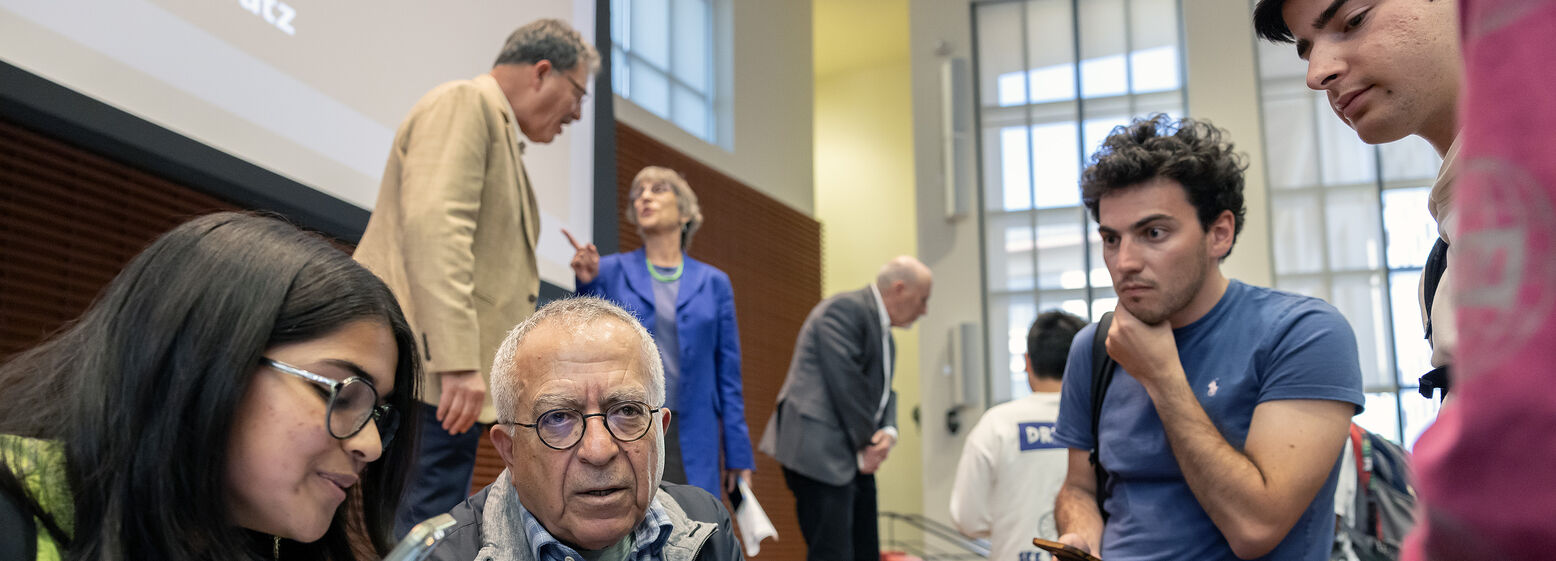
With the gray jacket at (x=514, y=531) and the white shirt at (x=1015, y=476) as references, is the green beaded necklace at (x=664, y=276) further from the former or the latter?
the gray jacket at (x=514, y=531)

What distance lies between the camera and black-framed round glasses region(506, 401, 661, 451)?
1716 millimetres

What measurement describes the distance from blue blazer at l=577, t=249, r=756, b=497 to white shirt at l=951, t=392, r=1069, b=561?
822 millimetres

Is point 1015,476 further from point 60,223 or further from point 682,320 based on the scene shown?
point 60,223

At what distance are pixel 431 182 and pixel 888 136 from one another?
9457 millimetres

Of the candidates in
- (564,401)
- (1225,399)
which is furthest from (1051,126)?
(564,401)

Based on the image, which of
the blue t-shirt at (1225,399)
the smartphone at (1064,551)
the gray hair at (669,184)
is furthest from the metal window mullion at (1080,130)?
the smartphone at (1064,551)

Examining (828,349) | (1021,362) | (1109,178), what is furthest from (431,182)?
(1021,362)

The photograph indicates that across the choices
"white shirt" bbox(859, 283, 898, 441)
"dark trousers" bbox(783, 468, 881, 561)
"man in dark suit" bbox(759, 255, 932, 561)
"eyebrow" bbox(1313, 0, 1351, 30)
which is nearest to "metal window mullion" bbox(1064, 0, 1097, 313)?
"white shirt" bbox(859, 283, 898, 441)

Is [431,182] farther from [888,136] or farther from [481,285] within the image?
[888,136]

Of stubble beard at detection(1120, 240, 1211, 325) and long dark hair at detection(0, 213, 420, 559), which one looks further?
stubble beard at detection(1120, 240, 1211, 325)

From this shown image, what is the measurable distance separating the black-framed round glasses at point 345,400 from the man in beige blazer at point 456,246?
1212 millimetres

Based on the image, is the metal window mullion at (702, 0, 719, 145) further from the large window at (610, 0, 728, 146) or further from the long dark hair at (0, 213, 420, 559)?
the long dark hair at (0, 213, 420, 559)

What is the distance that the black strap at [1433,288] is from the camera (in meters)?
1.29

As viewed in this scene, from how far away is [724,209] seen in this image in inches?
299
